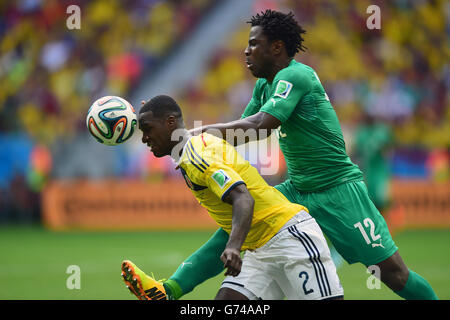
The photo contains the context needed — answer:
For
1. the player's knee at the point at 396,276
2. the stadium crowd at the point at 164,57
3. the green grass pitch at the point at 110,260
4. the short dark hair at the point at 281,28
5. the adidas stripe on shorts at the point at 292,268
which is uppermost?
the stadium crowd at the point at 164,57

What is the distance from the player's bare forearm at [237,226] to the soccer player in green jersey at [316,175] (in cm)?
95

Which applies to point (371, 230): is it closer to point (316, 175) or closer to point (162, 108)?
point (316, 175)

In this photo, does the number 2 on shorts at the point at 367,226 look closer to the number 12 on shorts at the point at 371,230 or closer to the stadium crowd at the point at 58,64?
the number 12 on shorts at the point at 371,230

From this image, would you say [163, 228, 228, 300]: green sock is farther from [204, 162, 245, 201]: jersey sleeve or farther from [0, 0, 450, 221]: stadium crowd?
[0, 0, 450, 221]: stadium crowd

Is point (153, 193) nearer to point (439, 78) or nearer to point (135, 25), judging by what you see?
point (135, 25)

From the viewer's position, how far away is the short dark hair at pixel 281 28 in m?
5.29

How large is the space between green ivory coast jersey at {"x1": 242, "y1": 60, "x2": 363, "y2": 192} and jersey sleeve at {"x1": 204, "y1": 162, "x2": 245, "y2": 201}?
0.86 m

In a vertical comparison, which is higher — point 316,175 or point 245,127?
point 245,127

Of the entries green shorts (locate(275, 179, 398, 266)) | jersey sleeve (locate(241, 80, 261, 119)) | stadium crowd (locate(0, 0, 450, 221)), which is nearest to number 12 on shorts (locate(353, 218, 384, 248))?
green shorts (locate(275, 179, 398, 266))

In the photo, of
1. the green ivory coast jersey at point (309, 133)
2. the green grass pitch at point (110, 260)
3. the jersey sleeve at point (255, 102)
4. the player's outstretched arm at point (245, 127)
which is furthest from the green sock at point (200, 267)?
the green grass pitch at point (110, 260)

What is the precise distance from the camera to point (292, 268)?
14.6 ft

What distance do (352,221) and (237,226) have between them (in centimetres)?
143

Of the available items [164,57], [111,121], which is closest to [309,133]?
[111,121]
